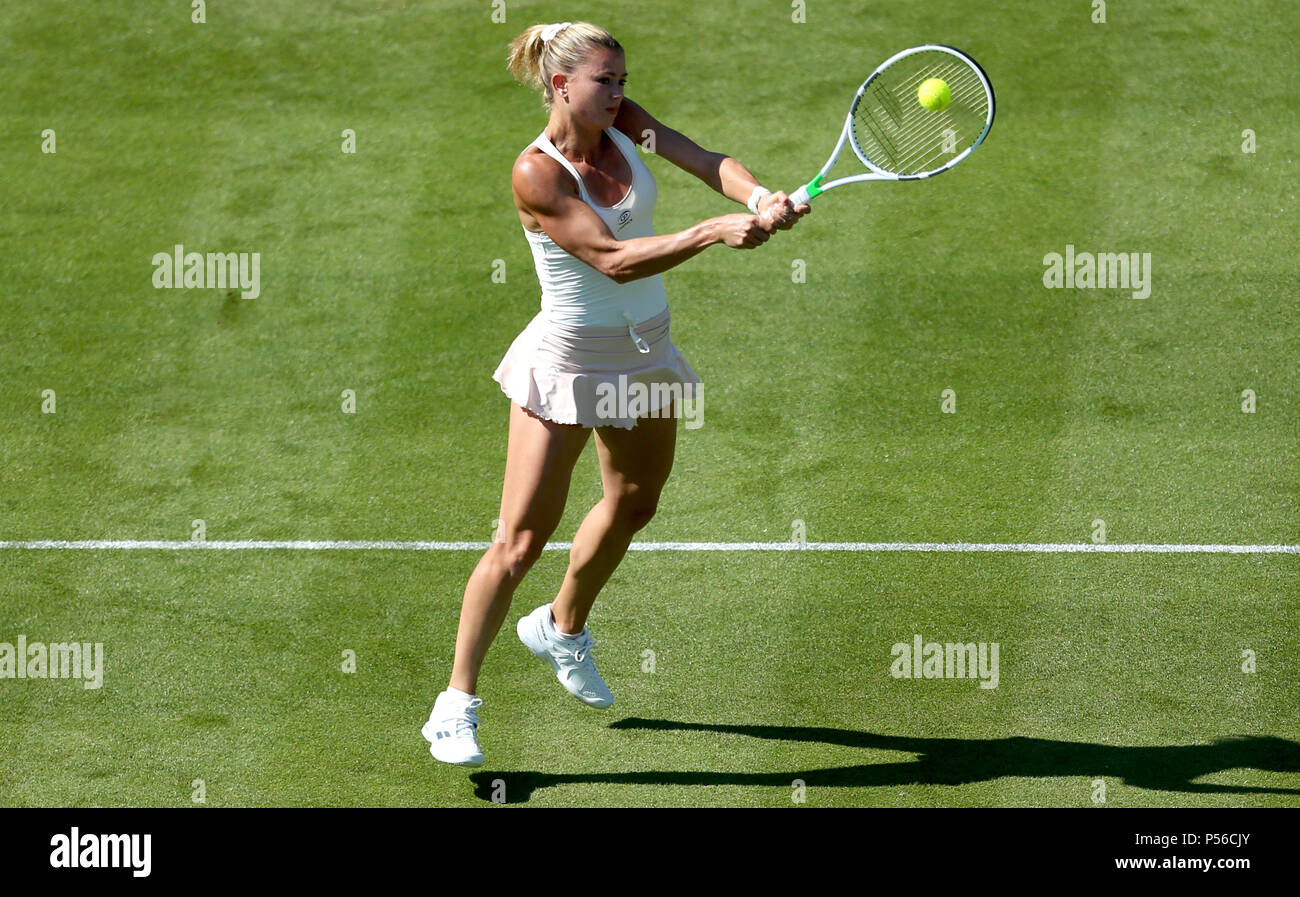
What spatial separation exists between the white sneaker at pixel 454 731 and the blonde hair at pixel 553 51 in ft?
7.19

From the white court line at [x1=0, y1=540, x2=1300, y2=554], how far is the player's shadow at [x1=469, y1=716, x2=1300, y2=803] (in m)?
1.58

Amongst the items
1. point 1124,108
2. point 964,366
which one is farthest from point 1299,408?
point 1124,108

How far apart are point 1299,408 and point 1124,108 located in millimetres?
3415

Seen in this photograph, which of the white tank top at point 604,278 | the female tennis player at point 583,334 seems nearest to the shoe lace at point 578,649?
the female tennis player at point 583,334

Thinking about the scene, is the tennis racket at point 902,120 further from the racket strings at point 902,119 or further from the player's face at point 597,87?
the player's face at point 597,87

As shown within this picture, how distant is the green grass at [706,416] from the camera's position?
6.48 meters

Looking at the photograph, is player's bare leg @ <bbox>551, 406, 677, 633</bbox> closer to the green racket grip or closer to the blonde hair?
the green racket grip

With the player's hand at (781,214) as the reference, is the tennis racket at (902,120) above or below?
above

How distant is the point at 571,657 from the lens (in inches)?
258

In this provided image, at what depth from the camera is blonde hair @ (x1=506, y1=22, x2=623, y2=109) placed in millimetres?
5656

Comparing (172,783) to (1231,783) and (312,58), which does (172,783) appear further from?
(312,58)

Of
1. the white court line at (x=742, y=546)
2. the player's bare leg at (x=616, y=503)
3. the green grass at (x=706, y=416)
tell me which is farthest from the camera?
the white court line at (x=742, y=546)

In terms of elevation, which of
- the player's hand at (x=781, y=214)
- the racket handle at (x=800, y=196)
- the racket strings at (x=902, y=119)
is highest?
the racket strings at (x=902, y=119)

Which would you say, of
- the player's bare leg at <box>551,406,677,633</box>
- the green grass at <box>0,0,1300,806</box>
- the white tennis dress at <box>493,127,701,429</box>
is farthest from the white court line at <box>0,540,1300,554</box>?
the white tennis dress at <box>493,127,701,429</box>
